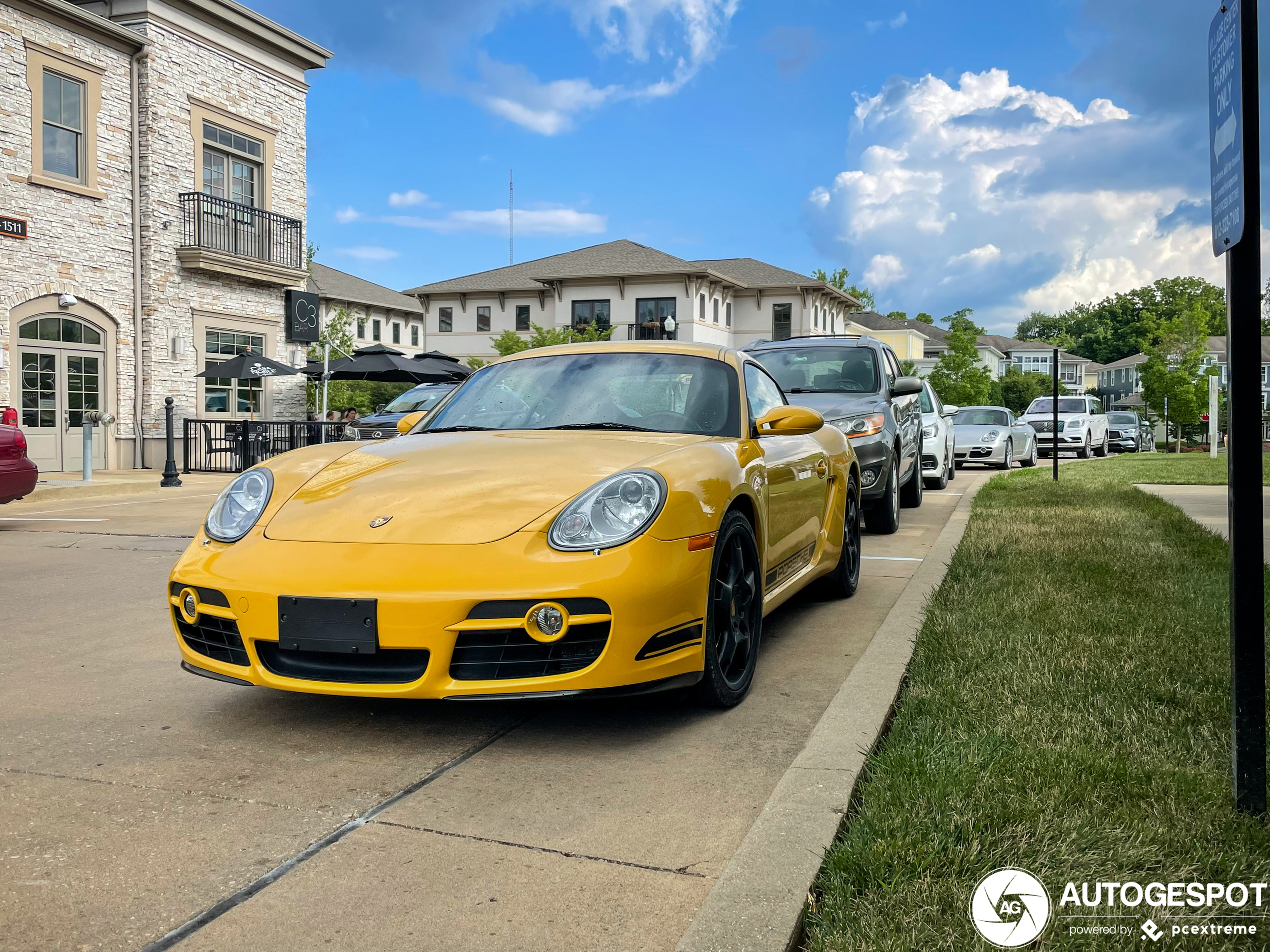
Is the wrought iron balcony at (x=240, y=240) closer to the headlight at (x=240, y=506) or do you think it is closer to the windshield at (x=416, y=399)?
the windshield at (x=416, y=399)

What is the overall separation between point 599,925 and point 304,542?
1.78 m

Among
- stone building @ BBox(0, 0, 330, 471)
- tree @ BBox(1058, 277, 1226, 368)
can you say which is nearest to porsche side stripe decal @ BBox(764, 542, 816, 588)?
stone building @ BBox(0, 0, 330, 471)

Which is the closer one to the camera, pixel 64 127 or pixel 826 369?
pixel 826 369

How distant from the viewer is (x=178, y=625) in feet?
12.5

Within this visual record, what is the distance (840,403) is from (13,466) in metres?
7.55

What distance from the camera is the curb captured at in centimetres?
225

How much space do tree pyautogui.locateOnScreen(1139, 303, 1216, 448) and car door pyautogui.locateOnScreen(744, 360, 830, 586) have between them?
38.5 meters

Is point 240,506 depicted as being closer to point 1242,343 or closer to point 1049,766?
point 1049,766

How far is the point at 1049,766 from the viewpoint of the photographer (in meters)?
3.08

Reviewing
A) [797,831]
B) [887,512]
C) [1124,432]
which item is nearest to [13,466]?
[887,512]

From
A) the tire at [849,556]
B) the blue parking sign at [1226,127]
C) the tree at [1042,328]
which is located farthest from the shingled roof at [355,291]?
the tree at [1042,328]

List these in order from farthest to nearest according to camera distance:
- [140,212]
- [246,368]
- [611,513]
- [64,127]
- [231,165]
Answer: [231,165] → [246,368] → [140,212] → [64,127] → [611,513]

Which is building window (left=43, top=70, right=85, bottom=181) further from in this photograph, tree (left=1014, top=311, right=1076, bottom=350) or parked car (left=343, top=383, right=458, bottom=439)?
tree (left=1014, top=311, right=1076, bottom=350)

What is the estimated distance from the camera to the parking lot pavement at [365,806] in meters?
2.36
